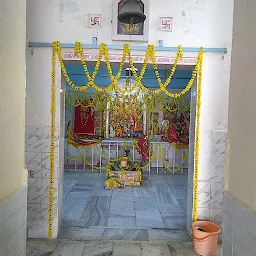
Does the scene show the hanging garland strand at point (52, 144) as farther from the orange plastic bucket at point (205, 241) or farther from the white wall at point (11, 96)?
the orange plastic bucket at point (205, 241)

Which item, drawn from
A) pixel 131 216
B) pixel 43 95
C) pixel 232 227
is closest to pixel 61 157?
pixel 43 95

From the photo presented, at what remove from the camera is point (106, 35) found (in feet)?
12.4

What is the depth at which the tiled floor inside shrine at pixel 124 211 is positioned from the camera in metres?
4.05

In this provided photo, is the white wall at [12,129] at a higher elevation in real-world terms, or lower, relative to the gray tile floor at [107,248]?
higher

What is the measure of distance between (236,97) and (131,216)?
3301 millimetres

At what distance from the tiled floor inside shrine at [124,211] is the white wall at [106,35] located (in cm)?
101

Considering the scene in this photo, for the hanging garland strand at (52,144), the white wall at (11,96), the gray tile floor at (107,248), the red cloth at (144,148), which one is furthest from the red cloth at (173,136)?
the white wall at (11,96)

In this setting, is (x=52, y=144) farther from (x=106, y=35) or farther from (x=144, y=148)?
(x=144, y=148)

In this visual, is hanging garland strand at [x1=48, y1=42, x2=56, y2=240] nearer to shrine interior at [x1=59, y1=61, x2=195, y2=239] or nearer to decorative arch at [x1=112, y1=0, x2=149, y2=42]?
decorative arch at [x1=112, y1=0, x2=149, y2=42]

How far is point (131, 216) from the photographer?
4746 mm

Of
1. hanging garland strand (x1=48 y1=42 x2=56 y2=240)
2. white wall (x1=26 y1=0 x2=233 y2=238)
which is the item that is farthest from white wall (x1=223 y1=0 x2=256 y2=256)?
hanging garland strand (x1=48 y1=42 x2=56 y2=240)

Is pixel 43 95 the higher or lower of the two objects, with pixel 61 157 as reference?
higher

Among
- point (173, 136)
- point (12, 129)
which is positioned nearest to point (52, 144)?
point (12, 129)

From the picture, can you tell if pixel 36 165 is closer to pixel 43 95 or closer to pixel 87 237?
pixel 43 95
